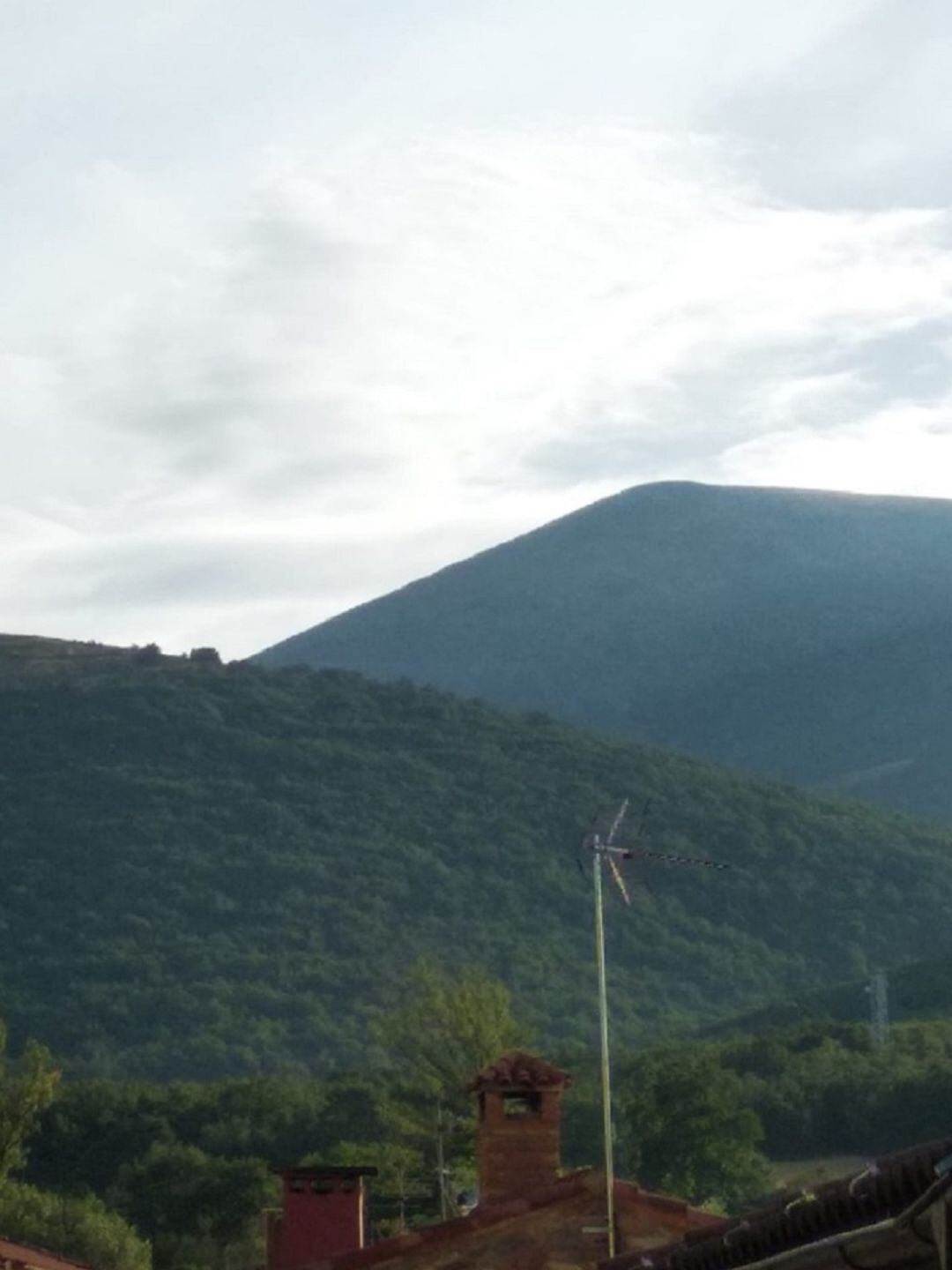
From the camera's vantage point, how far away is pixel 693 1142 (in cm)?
3622

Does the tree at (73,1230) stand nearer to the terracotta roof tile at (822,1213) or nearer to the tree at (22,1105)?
the tree at (22,1105)

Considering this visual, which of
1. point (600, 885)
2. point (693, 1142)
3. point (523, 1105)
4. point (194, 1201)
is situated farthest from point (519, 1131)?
point (194, 1201)

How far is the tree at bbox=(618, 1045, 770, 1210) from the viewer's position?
1403 inches

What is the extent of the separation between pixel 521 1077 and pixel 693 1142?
2107 centimetres

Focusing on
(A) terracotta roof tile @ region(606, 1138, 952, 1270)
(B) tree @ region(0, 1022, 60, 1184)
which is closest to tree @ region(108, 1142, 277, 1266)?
(B) tree @ region(0, 1022, 60, 1184)

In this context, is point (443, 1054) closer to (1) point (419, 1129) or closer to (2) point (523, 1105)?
(1) point (419, 1129)

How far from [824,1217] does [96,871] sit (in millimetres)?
92380

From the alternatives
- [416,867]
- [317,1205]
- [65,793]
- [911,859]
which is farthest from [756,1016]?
[317,1205]

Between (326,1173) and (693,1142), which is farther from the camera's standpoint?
(693,1142)

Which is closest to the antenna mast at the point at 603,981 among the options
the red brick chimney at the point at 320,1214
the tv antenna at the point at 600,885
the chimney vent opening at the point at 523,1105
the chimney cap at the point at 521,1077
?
the tv antenna at the point at 600,885

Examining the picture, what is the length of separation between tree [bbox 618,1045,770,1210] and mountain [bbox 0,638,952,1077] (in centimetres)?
2640

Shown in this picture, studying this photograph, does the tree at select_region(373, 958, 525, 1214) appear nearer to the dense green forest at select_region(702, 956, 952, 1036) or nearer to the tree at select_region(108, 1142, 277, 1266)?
the tree at select_region(108, 1142, 277, 1266)

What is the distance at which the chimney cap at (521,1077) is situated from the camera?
15.7 meters

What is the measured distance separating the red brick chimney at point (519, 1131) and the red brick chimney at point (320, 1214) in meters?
2.07
